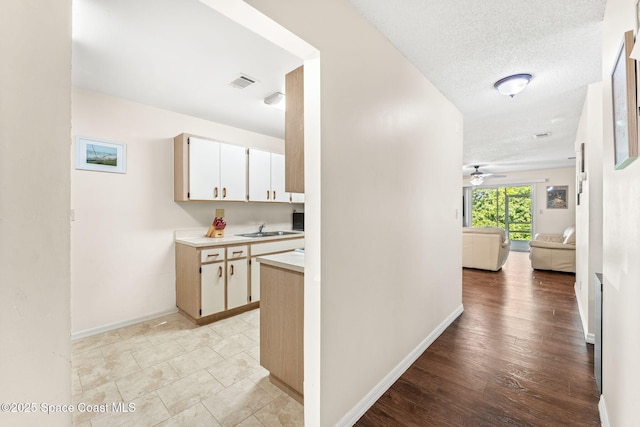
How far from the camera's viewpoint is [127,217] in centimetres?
294

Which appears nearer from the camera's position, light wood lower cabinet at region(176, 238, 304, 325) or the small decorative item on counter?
light wood lower cabinet at region(176, 238, 304, 325)

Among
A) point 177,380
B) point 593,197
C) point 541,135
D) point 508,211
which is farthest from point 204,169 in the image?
point 508,211

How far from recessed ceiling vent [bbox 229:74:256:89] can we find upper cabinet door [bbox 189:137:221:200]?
101 centimetres

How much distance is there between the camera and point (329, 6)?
143cm

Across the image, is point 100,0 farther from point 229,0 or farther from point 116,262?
point 116,262

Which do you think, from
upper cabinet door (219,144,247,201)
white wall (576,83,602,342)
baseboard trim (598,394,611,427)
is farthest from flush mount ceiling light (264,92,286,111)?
baseboard trim (598,394,611,427)

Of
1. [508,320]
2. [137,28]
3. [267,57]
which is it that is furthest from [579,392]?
[137,28]

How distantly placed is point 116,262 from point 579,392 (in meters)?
4.14

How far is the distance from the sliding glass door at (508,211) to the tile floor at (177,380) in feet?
29.7

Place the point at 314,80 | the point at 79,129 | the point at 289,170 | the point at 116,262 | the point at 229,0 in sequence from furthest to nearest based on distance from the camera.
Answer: the point at 116,262 → the point at 79,129 → the point at 289,170 → the point at 314,80 → the point at 229,0

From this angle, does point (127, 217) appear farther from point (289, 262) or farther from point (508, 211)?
point (508, 211)

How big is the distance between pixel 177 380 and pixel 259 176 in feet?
8.46

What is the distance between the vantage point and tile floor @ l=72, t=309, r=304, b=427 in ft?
5.32

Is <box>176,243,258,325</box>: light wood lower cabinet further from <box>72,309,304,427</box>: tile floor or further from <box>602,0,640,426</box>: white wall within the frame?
<box>602,0,640,426</box>: white wall
